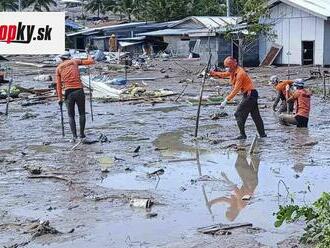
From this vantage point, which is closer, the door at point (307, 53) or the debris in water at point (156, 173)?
the debris in water at point (156, 173)

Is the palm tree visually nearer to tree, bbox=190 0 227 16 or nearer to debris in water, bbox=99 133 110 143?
tree, bbox=190 0 227 16

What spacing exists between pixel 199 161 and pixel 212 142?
1.91 m

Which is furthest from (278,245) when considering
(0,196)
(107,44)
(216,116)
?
(107,44)

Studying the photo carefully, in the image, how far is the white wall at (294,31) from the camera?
1457 inches

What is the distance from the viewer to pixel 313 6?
37.6 m

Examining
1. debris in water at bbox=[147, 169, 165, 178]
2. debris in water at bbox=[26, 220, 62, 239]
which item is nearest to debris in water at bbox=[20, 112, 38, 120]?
debris in water at bbox=[147, 169, 165, 178]

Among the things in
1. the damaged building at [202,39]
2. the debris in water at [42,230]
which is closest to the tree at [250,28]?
the damaged building at [202,39]

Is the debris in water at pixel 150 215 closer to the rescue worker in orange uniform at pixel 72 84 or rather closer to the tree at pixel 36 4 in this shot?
the rescue worker in orange uniform at pixel 72 84

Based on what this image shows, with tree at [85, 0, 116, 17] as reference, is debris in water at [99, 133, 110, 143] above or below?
below

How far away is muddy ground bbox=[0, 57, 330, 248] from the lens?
280 inches

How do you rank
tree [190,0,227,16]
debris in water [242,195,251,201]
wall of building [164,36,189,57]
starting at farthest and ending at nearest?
tree [190,0,227,16], wall of building [164,36,189,57], debris in water [242,195,251,201]

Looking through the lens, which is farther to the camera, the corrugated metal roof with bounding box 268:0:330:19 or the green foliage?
the corrugated metal roof with bounding box 268:0:330:19

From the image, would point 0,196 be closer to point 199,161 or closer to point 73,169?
point 73,169

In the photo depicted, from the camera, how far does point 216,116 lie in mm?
17359
